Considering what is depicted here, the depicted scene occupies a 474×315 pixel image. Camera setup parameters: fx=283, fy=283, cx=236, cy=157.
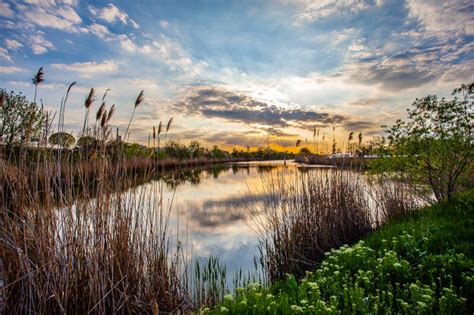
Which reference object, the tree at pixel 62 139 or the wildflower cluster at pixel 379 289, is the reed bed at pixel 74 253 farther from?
the wildflower cluster at pixel 379 289

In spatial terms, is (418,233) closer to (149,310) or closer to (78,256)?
(149,310)

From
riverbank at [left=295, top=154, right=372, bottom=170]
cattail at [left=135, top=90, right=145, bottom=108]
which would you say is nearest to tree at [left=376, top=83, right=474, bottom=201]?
riverbank at [left=295, top=154, right=372, bottom=170]

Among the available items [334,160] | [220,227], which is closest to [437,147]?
[334,160]

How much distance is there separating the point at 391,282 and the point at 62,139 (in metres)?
5.07

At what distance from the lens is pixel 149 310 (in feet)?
12.4

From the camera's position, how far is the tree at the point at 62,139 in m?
3.59

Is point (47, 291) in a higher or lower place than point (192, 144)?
lower

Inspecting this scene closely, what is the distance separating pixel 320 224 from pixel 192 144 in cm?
5035

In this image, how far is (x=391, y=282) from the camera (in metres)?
4.18

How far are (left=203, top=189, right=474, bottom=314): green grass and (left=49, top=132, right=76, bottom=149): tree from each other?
285 centimetres

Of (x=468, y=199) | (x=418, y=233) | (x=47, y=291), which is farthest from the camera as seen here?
(x=468, y=199)

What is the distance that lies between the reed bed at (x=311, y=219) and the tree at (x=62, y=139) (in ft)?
13.0

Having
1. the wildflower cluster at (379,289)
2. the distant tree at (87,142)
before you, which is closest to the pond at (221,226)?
the distant tree at (87,142)

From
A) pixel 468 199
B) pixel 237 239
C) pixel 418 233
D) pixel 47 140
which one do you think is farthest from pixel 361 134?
pixel 47 140
